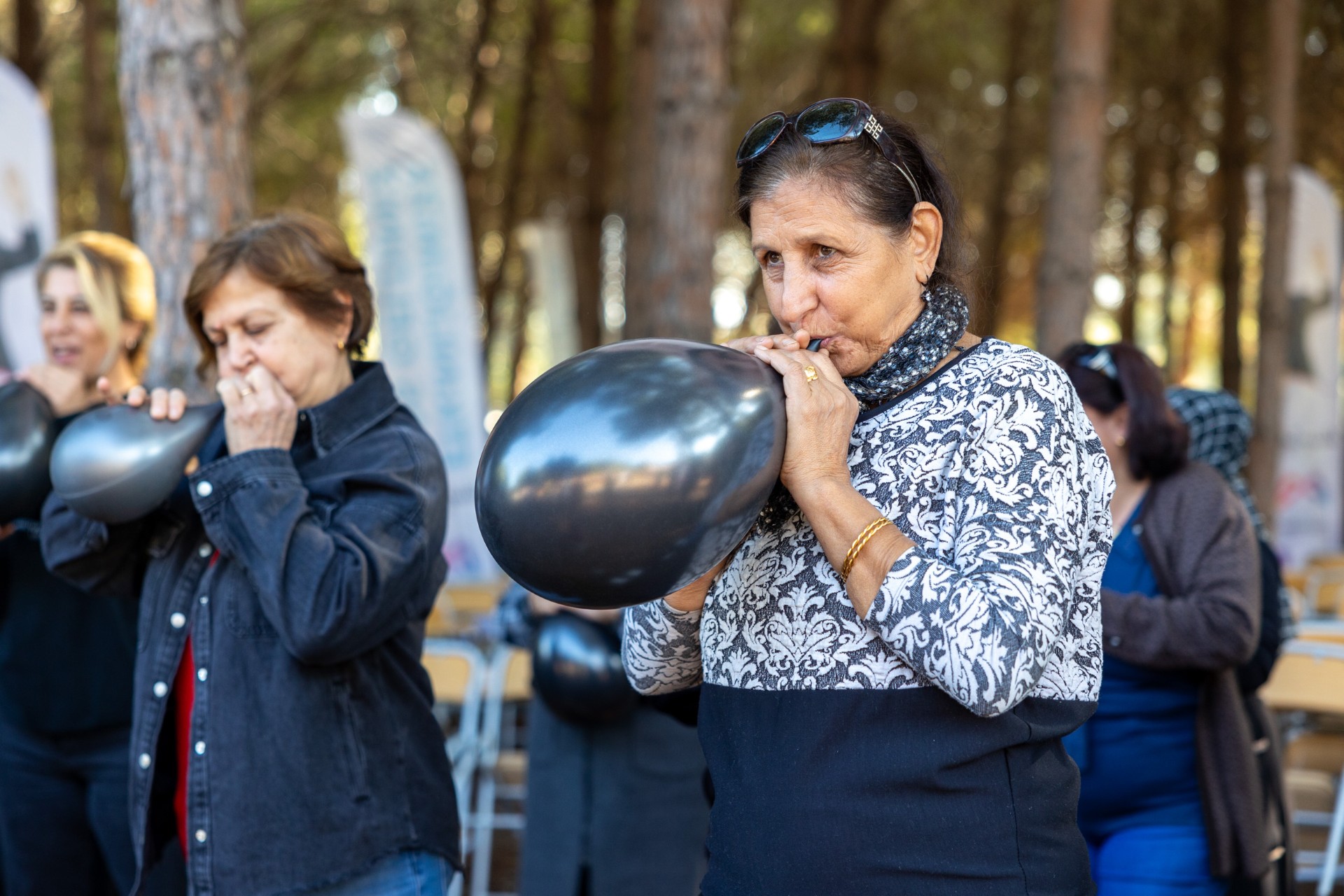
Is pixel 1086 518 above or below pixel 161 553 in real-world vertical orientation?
above

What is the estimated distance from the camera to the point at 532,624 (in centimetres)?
380

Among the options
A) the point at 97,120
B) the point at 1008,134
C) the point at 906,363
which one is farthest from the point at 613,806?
the point at 1008,134

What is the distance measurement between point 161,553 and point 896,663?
1489 millimetres

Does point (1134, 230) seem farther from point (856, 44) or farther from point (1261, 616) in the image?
point (1261, 616)

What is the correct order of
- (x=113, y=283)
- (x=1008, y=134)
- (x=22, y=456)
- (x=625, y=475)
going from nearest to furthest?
1. (x=625, y=475)
2. (x=22, y=456)
3. (x=113, y=283)
4. (x=1008, y=134)

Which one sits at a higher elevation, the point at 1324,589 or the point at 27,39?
the point at 27,39

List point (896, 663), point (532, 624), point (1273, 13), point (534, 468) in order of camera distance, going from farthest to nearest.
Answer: point (1273, 13)
point (532, 624)
point (896, 663)
point (534, 468)

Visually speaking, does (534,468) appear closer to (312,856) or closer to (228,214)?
(312,856)

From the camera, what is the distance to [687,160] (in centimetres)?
549

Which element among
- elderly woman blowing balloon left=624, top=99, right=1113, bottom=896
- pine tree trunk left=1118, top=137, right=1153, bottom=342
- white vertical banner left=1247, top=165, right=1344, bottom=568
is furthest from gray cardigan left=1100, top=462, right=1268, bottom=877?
pine tree trunk left=1118, top=137, right=1153, bottom=342

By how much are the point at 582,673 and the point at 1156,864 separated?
1417mm

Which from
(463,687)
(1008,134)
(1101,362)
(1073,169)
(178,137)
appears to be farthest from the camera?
(1008,134)

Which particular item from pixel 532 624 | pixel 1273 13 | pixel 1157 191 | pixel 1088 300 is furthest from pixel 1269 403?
pixel 1157 191

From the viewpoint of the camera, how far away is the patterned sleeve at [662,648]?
1732 millimetres
